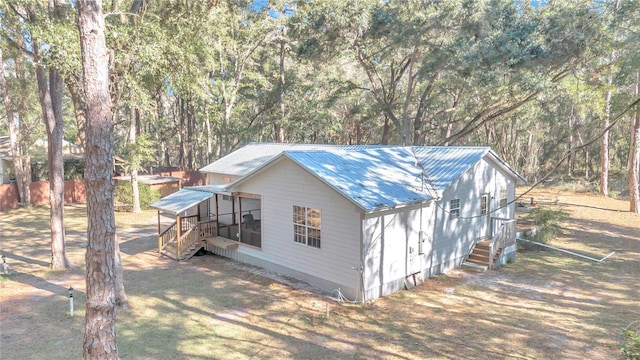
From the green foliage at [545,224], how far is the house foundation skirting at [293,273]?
12.1 metres

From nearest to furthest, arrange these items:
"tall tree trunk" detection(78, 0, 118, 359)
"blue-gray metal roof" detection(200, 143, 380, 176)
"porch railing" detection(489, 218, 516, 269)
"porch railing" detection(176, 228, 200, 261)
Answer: "tall tree trunk" detection(78, 0, 118, 359) < "porch railing" detection(489, 218, 516, 269) < "porch railing" detection(176, 228, 200, 261) < "blue-gray metal roof" detection(200, 143, 380, 176)

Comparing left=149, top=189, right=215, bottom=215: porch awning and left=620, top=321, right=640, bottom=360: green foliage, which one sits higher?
left=149, top=189, right=215, bottom=215: porch awning

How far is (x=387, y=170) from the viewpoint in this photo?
564 inches

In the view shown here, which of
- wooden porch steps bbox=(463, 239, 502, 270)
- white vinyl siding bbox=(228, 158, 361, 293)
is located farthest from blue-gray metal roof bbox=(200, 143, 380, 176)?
wooden porch steps bbox=(463, 239, 502, 270)

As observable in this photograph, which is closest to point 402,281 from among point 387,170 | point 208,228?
point 387,170

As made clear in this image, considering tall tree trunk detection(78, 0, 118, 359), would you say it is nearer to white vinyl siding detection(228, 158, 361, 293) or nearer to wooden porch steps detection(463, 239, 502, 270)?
white vinyl siding detection(228, 158, 361, 293)

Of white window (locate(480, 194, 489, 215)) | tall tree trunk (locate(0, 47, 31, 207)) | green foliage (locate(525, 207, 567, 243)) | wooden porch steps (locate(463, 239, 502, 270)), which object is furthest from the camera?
tall tree trunk (locate(0, 47, 31, 207))

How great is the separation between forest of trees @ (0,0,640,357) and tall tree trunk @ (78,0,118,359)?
0.02 meters

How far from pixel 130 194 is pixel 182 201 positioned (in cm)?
1268

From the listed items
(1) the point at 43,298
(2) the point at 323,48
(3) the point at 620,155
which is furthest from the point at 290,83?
(3) the point at 620,155

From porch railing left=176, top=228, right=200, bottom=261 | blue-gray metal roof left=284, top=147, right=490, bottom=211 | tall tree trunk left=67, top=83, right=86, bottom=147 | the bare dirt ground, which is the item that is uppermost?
tall tree trunk left=67, top=83, right=86, bottom=147

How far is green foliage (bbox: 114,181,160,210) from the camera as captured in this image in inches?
1057

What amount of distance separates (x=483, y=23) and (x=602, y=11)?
193 inches

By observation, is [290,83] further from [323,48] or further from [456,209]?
[456,209]
